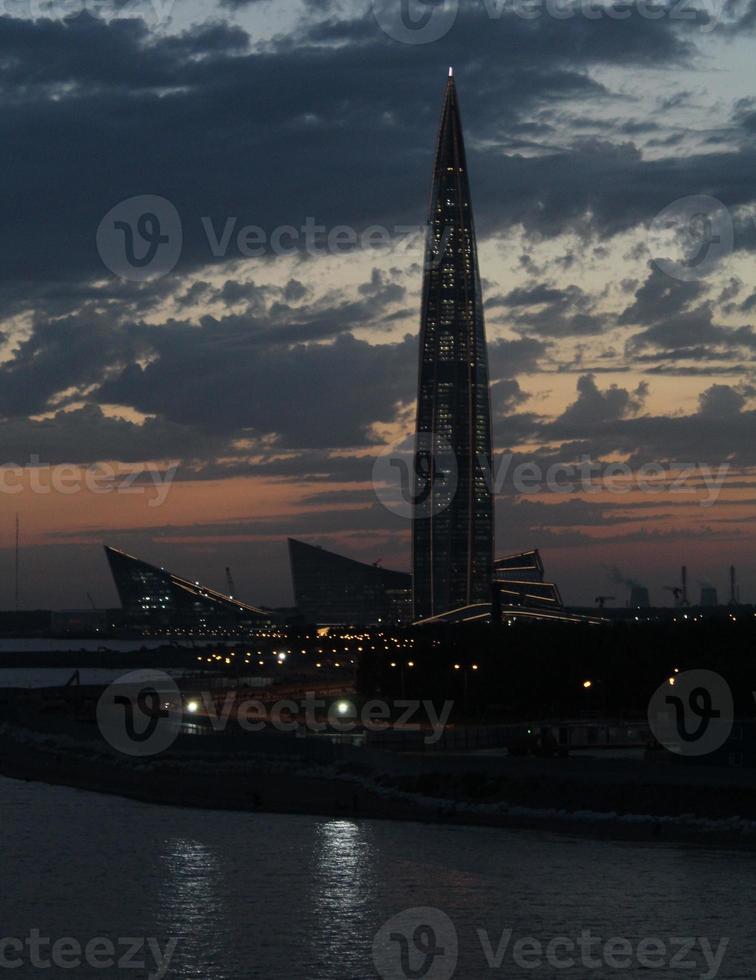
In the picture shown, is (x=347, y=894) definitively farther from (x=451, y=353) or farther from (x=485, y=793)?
(x=451, y=353)

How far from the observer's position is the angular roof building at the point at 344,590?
186m

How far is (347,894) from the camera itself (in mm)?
26078

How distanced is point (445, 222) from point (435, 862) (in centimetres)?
10704

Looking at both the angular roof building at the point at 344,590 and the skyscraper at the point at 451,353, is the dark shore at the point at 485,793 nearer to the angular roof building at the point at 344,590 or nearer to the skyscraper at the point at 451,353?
the skyscraper at the point at 451,353

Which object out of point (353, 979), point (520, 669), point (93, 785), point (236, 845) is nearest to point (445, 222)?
point (520, 669)

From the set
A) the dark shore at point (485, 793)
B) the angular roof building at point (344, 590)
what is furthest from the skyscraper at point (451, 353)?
the dark shore at point (485, 793)

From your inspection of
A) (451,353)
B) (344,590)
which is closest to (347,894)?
(451,353)

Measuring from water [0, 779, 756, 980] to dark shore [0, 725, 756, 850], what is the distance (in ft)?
2.42

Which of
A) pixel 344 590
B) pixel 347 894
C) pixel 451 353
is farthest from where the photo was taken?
pixel 344 590

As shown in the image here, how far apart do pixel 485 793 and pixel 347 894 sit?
288 inches

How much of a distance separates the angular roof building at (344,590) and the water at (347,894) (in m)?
148

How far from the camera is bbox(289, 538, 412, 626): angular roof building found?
18650 cm

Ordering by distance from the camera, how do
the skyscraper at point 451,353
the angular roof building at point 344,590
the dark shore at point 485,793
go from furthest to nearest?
1. the angular roof building at point 344,590
2. the skyscraper at point 451,353
3. the dark shore at point 485,793

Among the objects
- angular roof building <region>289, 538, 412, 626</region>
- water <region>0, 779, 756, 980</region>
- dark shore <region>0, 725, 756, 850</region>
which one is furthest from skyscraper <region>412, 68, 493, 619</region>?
water <region>0, 779, 756, 980</region>
